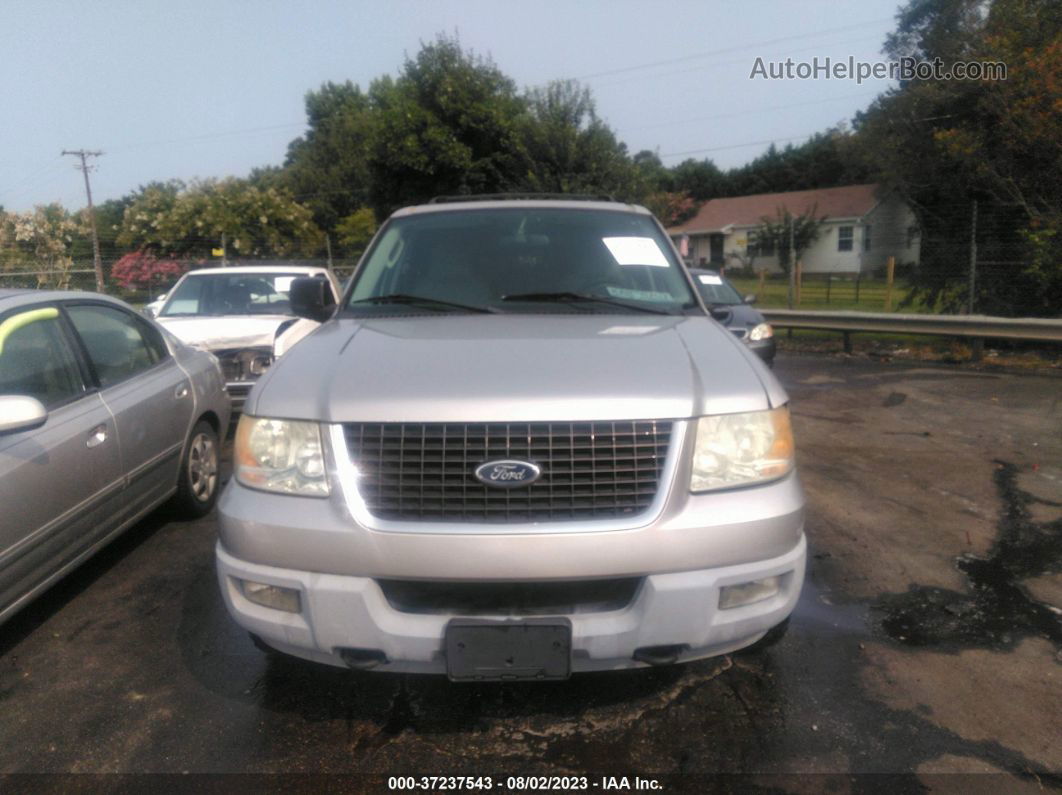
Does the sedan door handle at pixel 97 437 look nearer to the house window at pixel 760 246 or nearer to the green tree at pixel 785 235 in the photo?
the green tree at pixel 785 235

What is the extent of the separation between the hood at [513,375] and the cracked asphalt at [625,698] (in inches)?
44.3

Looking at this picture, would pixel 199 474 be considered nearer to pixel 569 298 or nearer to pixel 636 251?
pixel 569 298

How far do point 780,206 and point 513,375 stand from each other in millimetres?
43070

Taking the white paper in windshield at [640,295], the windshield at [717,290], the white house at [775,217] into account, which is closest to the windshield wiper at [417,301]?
the white paper in windshield at [640,295]

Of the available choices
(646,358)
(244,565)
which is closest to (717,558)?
(646,358)

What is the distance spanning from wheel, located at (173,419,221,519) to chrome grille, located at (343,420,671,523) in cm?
291

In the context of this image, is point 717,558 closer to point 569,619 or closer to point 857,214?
point 569,619

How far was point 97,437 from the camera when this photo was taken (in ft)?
12.6

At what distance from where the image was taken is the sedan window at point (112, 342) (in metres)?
4.24

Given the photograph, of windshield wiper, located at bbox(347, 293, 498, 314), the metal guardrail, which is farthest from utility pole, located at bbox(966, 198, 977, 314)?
windshield wiper, located at bbox(347, 293, 498, 314)

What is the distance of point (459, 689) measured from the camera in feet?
10.1

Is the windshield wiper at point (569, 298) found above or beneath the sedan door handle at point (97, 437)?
A: above

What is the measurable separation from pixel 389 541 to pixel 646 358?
1064 millimetres

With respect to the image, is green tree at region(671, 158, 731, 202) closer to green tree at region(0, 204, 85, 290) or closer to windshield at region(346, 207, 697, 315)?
green tree at region(0, 204, 85, 290)
